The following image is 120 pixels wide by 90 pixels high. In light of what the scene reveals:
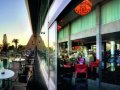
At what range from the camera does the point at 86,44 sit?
25062 millimetres

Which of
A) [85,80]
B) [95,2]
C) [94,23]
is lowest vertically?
[85,80]

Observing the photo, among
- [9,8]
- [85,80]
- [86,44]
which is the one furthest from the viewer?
[86,44]

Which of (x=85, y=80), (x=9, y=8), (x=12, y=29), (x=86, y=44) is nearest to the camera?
(x=9, y=8)

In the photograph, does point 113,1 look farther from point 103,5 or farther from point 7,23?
point 7,23

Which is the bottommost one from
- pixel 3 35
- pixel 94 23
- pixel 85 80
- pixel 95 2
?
pixel 85 80

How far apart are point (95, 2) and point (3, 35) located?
438 inches

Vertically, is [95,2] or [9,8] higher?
[95,2]

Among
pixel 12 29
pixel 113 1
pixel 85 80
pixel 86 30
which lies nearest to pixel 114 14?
pixel 113 1

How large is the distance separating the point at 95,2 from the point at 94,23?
6.88 feet

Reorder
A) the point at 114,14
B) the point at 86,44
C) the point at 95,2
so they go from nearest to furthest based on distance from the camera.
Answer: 1. the point at 114,14
2. the point at 95,2
3. the point at 86,44

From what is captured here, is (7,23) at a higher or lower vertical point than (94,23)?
lower

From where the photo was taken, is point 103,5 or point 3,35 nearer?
point 3,35

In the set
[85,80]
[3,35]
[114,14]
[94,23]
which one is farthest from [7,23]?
[94,23]

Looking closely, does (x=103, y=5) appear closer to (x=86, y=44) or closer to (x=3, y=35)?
(x=86, y=44)
